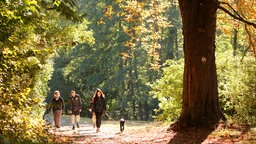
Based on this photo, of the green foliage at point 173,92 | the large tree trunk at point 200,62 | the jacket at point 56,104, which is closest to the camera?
the jacket at point 56,104

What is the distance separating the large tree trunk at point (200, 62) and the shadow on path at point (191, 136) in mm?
292

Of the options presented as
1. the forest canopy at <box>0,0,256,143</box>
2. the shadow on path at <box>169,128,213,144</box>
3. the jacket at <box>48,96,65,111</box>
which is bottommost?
the shadow on path at <box>169,128,213,144</box>

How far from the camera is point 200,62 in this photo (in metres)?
10.4

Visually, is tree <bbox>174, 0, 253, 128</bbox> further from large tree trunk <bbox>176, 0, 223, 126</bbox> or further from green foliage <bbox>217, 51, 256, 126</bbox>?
green foliage <bbox>217, 51, 256, 126</bbox>

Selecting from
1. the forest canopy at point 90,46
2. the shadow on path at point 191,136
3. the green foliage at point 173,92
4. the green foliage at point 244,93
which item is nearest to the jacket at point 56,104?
the forest canopy at point 90,46

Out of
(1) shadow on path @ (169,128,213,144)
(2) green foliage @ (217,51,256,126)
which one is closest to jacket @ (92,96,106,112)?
(2) green foliage @ (217,51,256,126)

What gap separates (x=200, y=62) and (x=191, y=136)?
80.9 inches

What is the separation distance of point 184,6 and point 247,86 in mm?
3060

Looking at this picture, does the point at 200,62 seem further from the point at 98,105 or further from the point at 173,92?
the point at 98,105

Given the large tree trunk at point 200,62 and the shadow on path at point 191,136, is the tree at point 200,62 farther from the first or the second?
the shadow on path at point 191,136

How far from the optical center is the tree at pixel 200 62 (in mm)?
10344

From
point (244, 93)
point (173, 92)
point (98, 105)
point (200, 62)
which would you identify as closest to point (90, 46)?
point (98, 105)

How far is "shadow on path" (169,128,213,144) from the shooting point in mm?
9430

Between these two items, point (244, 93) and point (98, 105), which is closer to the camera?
point (244, 93)
